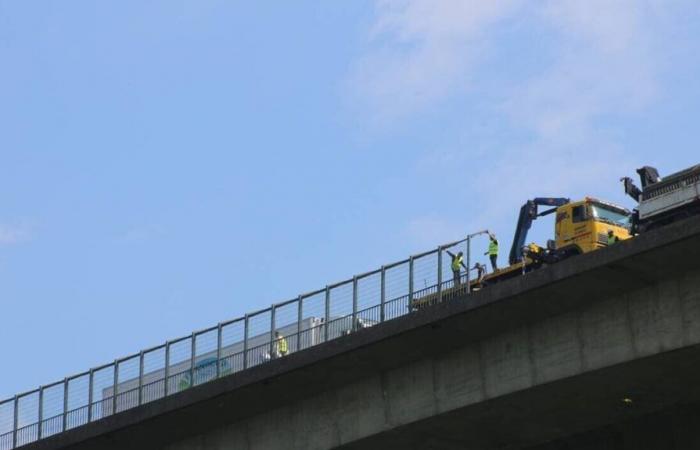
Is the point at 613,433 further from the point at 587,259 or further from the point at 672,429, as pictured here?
the point at 587,259

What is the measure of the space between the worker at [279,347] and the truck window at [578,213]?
1141 centimetres

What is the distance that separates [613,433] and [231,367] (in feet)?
33.3

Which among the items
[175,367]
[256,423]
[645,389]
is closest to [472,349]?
[645,389]

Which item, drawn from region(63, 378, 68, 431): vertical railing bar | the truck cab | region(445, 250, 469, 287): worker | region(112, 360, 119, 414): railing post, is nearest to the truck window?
the truck cab

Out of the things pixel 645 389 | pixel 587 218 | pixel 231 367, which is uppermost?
pixel 587 218

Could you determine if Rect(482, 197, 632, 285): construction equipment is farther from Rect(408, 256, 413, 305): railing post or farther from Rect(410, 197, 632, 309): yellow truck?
Rect(408, 256, 413, 305): railing post

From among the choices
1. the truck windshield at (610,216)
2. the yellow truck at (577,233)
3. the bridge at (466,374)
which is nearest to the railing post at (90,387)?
→ the bridge at (466,374)

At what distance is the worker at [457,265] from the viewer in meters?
39.6

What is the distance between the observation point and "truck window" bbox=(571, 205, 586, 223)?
48969 millimetres

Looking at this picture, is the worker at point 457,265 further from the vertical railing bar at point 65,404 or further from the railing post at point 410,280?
the vertical railing bar at point 65,404

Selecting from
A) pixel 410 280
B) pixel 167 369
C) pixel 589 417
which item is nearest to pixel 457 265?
pixel 410 280

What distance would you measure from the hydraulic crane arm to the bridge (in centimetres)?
1250

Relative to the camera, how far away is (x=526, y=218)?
175 ft

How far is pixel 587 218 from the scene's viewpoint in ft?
160
